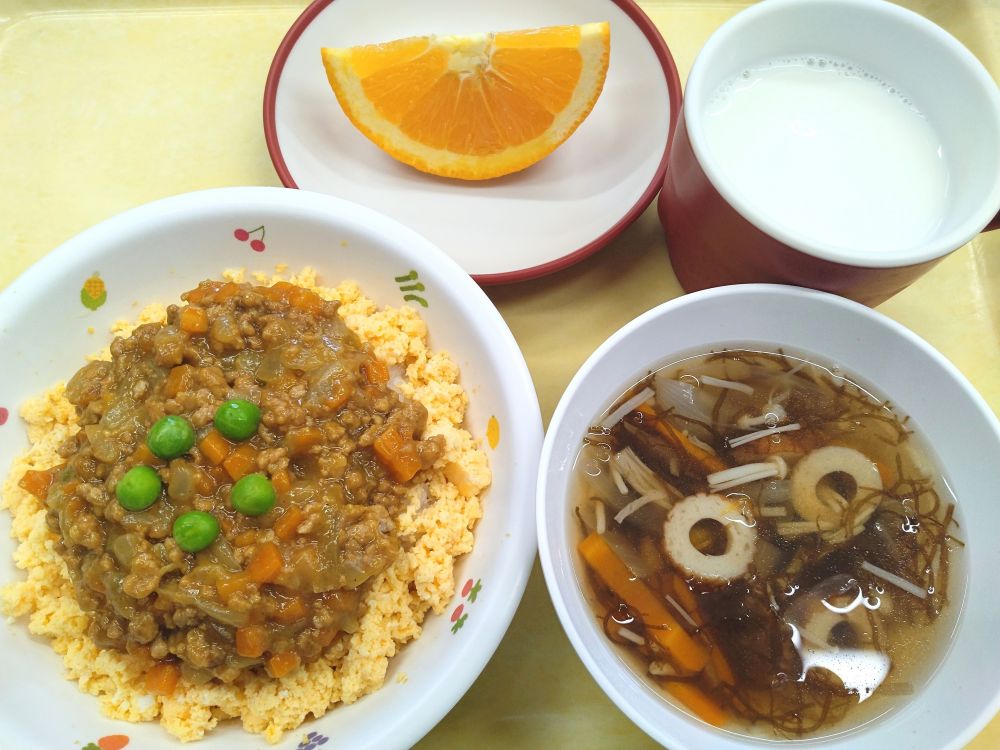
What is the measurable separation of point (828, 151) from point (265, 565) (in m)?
1.50

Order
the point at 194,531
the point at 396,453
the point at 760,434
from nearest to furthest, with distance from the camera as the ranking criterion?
1. the point at 194,531
2. the point at 396,453
3. the point at 760,434

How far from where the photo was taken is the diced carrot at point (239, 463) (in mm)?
1460

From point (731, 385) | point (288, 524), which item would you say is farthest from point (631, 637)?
point (288, 524)

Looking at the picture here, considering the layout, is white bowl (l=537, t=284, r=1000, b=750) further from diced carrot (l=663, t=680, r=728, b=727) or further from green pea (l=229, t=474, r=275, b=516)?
green pea (l=229, t=474, r=275, b=516)

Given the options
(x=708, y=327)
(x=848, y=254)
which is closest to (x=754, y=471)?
(x=708, y=327)

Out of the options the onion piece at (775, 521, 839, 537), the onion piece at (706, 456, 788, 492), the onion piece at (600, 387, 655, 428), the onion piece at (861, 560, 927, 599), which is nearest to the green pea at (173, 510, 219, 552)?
the onion piece at (600, 387, 655, 428)

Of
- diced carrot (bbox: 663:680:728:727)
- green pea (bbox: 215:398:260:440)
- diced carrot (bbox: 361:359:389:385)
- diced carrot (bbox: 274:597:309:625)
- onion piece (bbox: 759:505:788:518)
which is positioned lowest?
diced carrot (bbox: 663:680:728:727)

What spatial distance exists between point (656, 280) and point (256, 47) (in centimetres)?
153

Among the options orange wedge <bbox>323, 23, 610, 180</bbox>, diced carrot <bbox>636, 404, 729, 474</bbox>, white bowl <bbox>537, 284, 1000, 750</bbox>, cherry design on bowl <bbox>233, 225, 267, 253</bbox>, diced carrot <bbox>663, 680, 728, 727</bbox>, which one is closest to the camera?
white bowl <bbox>537, 284, 1000, 750</bbox>

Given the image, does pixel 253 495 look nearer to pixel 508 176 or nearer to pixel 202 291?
pixel 202 291

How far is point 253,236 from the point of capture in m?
1.82

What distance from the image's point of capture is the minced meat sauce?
1408 millimetres

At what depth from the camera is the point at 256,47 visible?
2418 mm

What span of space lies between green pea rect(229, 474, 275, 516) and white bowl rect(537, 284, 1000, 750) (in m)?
0.52
